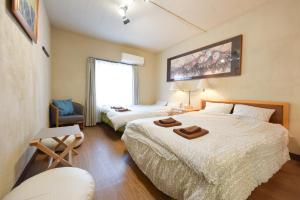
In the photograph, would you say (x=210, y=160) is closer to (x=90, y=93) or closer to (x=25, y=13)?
(x=25, y=13)

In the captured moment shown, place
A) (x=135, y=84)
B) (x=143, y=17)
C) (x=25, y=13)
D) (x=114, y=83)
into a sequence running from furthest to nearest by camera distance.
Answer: (x=135, y=84)
(x=114, y=83)
(x=143, y=17)
(x=25, y=13)

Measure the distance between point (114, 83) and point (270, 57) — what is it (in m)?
4.03

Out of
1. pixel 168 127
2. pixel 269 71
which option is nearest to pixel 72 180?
pixel 168 127

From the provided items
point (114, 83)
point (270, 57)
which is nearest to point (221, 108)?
point (270, 57)

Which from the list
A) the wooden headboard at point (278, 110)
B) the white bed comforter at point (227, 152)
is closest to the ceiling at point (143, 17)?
the wooden headboard at point (278, 110)

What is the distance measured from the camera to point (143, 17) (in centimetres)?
301

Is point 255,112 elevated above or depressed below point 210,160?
above

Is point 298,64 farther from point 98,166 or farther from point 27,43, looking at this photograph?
point 27,43

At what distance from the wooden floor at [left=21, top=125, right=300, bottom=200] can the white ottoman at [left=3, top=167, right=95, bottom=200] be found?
53 centimetres

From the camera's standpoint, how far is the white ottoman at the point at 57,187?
86 centimetres

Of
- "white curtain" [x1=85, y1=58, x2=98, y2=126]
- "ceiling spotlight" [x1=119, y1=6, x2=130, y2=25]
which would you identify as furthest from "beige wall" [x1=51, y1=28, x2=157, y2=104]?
"ceiling spotlight" [x1=119, y1=6, x2=130, y2=25]

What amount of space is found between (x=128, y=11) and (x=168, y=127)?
8.24 feet

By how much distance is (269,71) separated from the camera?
8.07 feet

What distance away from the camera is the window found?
4.32 metres
